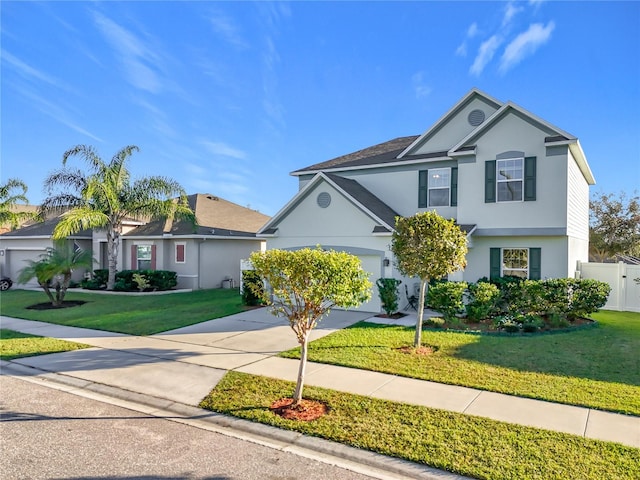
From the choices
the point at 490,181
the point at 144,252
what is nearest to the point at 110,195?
the point at 144,252

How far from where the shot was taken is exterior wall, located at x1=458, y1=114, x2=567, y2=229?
13.4 metres

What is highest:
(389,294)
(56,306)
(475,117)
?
(475,117)

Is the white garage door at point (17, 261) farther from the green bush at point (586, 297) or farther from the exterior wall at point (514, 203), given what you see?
the green bush at point (586, 297)

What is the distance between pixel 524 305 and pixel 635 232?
2168 cm

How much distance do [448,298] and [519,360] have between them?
3288 mm

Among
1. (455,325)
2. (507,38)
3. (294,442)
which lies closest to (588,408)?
(294,442)

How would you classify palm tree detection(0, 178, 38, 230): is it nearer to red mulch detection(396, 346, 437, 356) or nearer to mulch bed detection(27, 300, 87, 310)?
mulch bed detection(27, 300, 87, 310)

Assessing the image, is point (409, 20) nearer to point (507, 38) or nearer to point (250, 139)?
point (507, 38)

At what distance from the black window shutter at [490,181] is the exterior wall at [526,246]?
1.51m

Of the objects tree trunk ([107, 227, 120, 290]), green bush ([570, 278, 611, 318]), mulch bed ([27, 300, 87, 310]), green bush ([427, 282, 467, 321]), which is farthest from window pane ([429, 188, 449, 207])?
tree trunk ([107, 227, 120, 290])

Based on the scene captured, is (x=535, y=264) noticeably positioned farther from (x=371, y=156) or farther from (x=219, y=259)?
(x=219, y=259)

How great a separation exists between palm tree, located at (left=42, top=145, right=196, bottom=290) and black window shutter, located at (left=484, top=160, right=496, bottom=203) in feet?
46.5

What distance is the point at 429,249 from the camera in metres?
9.26

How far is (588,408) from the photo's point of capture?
18.9ft
